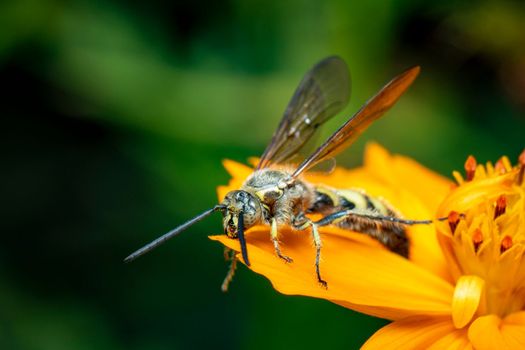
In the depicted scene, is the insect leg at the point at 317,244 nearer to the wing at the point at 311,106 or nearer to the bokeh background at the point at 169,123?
the wing at the point at 311,106

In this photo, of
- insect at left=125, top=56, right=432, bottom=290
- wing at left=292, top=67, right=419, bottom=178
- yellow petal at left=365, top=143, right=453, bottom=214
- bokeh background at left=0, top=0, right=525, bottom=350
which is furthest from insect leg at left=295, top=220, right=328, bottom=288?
bokeh background at left=0, top=0, right=525, bottom=350

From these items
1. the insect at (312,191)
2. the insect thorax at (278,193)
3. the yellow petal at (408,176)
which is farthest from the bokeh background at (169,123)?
the insect thorax at (278,193)

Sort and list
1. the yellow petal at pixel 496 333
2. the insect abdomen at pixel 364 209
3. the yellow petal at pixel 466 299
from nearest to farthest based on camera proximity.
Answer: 1. the yellow petal at pixel 496 333
2. the yellow petal at pixel 466 299
3. the insect abdomen at pixel 364 209

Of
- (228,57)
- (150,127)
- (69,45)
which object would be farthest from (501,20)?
(69,45)

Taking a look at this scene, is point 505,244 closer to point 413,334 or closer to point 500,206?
point 500,206

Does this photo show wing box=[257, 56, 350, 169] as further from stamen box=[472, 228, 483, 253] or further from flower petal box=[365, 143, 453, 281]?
stamen box=[472, 228, 483, 253]

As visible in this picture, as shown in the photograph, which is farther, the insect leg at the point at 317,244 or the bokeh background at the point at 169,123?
the bokeh background at the point at 169,123

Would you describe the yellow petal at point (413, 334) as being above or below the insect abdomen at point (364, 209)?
below
